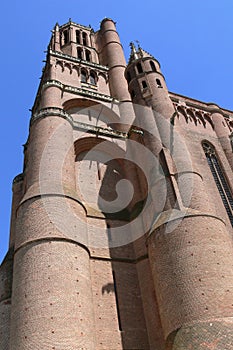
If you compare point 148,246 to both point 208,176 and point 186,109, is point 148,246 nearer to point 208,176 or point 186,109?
point 208,176

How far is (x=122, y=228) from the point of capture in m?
15.9

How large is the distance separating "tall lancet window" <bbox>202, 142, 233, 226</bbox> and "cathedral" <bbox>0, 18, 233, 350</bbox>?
0.25ft

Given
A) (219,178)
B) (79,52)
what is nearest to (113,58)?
(79,52)

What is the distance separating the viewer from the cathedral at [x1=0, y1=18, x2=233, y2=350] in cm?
1077

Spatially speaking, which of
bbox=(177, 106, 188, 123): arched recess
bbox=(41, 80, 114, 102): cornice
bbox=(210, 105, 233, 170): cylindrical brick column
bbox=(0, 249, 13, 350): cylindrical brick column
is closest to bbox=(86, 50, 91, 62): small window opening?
bbox=(41, 80, 114, 102): cornice

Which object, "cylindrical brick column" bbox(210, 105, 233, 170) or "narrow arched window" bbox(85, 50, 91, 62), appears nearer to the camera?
"cylindrical brick column" bbox(210, 105, 233, 170)

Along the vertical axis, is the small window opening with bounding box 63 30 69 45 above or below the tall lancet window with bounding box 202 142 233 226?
above

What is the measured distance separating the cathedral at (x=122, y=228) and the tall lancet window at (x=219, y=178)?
0.08m

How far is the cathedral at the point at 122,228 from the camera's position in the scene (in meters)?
10.8

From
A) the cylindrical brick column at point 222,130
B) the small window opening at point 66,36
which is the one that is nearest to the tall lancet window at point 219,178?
the cylindrical brick column at point 222,130

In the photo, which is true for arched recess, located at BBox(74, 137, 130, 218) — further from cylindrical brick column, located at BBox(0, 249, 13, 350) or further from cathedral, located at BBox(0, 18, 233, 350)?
cylindrical brick column, located at BBox(0, 249, 13, 350)

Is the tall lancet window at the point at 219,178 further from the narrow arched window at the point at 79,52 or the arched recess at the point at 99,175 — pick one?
the narrow arched window at the point at 79,52

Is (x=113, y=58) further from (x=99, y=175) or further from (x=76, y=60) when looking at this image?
(x=99, y=175)

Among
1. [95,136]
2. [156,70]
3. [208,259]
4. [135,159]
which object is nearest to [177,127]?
[135,159]
